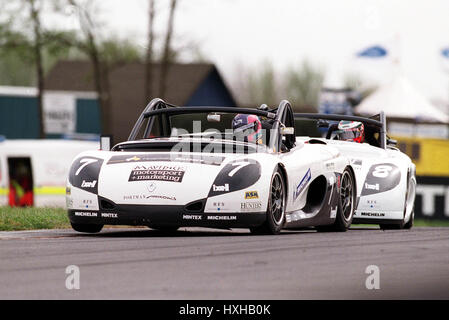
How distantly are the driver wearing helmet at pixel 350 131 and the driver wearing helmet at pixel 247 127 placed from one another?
4315 millimetres

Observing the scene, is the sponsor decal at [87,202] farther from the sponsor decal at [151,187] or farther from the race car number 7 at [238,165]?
the race car number 7 at [238,165]

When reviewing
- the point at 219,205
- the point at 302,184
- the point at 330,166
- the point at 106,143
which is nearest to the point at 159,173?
the point at 219,205

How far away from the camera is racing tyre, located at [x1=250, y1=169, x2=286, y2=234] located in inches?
420

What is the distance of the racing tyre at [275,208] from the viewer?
10672 millimetres

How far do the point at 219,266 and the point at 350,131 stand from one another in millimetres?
8803

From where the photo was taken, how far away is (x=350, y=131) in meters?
16.2

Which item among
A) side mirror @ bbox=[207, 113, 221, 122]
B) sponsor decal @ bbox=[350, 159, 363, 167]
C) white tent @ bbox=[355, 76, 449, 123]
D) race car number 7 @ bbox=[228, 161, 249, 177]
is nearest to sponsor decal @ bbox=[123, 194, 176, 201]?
race car number 7 @ bbox=[228, 161, 249, 177]

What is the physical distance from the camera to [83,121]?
210 ft

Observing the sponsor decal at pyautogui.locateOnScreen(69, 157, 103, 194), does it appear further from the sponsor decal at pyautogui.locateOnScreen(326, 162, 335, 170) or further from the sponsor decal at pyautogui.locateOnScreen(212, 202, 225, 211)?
the sponsor decal at pyautogui.locateOnScreen(326, 162, 335, 170)

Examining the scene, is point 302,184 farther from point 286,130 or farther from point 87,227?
point 87,227

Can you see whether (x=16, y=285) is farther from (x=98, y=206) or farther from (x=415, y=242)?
(x=415, y=242)

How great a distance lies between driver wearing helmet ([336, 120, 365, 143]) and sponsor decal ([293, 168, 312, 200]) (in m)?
4.27

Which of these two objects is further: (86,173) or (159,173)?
(86,173)
